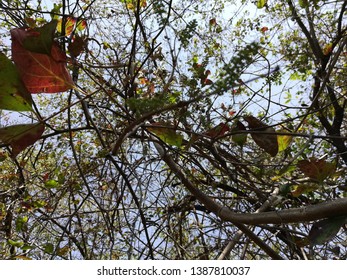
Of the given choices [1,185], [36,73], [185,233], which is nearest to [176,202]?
[185,233]

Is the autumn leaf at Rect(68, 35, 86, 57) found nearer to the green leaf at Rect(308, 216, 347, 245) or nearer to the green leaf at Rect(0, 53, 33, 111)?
the green leaf at Rect(0, 53, 33, 111)

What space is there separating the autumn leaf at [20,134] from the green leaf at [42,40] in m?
0.16

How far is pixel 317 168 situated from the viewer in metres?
1.03

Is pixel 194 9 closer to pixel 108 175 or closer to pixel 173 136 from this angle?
pixel 108 175

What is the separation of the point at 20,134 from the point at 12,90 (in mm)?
108

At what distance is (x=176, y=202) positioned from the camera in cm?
209

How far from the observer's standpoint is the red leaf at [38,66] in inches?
32.7

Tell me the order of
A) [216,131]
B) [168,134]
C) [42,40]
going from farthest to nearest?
1. [216,131]
2. [168,134]
3. [42,40]

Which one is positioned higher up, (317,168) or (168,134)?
(168,134)

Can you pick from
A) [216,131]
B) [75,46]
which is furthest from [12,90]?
[216,131]

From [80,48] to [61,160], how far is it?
5.17ft

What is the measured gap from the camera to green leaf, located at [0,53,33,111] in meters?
0.81

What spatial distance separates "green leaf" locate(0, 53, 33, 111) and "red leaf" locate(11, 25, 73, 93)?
0.7 inches

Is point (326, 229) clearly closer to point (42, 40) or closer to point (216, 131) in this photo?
point (216, 131)
